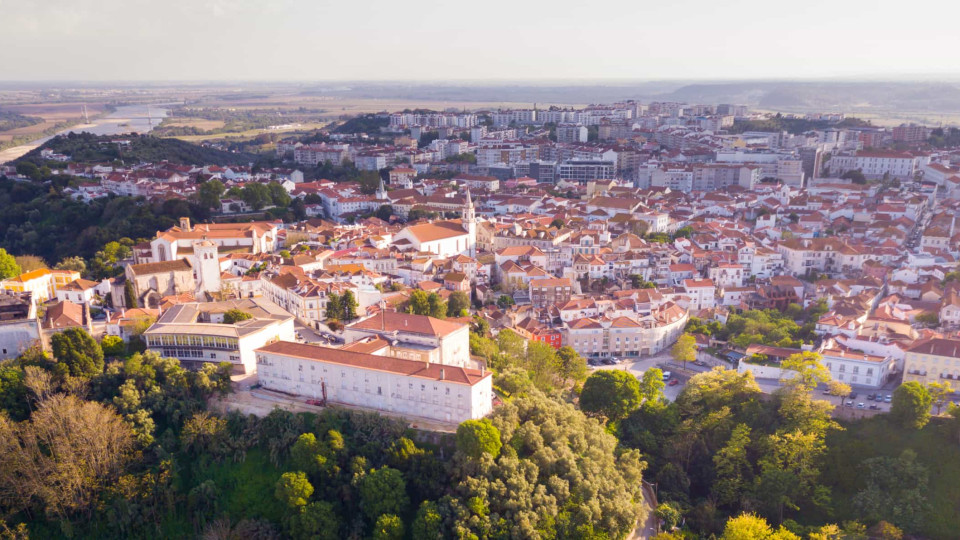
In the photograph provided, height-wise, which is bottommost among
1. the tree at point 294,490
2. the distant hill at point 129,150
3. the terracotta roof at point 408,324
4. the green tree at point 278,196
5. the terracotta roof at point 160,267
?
the tree at point 294,490

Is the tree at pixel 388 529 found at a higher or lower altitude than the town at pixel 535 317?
lower

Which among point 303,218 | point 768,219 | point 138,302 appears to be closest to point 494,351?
→ point 138,302

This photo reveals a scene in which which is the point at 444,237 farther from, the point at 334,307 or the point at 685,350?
the point at 685,350

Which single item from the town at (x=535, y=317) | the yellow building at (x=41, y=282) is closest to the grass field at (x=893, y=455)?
the town at (x=535, y=317)

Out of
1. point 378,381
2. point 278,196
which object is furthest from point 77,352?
point 278,196

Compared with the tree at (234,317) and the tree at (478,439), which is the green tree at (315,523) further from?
the tree at (234,317)

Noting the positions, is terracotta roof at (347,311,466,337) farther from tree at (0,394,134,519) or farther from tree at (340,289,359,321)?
tree at (0,394,134,519)
